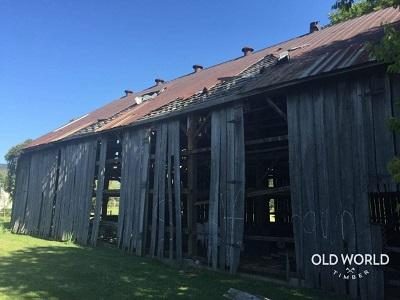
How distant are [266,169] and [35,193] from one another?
13163mm

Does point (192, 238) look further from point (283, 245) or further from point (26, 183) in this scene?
point (26, 183)

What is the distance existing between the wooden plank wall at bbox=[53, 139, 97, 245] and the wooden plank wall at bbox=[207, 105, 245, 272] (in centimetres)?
716

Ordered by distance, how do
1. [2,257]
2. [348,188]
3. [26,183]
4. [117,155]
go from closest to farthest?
[348,188], [2,257], [117,155], [26,183]

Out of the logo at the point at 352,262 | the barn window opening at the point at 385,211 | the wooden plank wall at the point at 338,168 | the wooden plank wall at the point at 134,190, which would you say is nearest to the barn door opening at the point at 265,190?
the wooden plank wall at the point at 338,168

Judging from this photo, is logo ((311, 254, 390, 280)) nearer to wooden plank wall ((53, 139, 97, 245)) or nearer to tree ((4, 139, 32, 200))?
wooden plank wall ((53, 139, 97, 245))

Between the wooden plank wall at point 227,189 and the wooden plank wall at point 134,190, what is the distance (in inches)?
129

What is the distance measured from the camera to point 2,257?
38.9 ft

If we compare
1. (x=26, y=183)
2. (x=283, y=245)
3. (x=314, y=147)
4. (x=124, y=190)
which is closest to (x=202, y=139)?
(x=124, y=190)

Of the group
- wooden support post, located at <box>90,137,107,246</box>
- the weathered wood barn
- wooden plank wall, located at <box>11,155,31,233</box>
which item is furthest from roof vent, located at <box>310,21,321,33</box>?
wooden plank wall, located at <box>11,155,31,233</box>

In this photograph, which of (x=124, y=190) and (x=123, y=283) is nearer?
(x=123, y=283)

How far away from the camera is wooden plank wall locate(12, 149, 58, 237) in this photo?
19641 mm

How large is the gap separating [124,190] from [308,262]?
26.1 ft

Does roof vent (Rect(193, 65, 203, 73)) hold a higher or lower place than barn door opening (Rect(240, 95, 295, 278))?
higher

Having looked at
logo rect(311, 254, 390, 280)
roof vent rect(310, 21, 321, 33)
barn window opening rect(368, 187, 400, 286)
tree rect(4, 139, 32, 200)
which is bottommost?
logo rect(311, 254, 390, 280)
